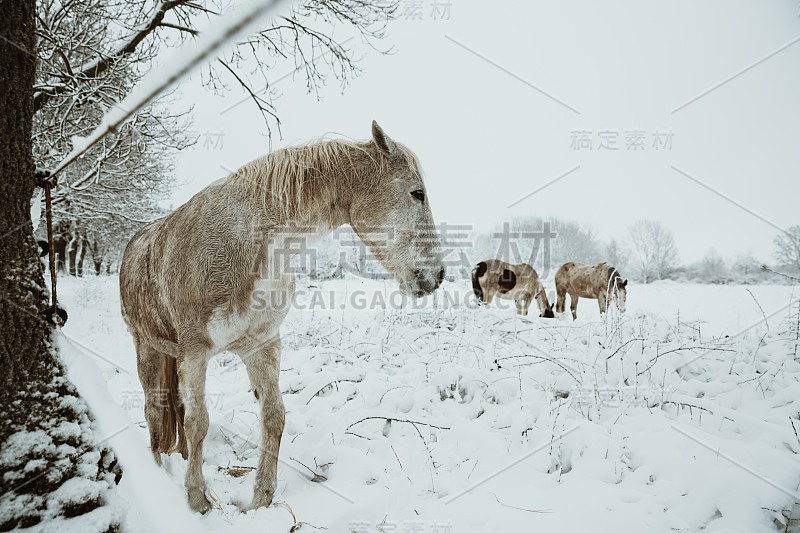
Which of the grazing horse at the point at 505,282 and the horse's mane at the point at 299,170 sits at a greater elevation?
the horse's mane at the point at 299,170

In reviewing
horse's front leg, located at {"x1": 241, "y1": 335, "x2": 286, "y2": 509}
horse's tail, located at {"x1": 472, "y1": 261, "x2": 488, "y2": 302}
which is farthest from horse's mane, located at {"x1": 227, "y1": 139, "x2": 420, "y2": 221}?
horse's tail, located at {"x1": 472, "y1": 261, "x2": 488, "y2": 302}

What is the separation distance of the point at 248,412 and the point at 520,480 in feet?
9.19

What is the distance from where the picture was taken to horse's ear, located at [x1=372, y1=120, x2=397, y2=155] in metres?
2.67

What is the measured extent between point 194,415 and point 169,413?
1.22m

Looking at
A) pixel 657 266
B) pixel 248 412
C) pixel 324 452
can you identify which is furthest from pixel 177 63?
pixel 657 266

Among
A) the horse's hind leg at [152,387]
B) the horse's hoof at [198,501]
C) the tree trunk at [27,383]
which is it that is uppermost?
the tree trunk at [27,383]

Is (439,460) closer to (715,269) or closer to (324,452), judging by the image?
(324,452)

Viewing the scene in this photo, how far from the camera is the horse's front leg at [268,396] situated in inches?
104

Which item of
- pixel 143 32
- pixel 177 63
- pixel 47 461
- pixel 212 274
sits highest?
pixel 143 32

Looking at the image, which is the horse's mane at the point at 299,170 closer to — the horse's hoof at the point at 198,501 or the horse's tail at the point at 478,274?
the horse's hoof at the point at 198,501

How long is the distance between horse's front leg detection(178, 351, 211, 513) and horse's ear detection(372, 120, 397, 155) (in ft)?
6.14

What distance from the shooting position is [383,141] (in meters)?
2.72

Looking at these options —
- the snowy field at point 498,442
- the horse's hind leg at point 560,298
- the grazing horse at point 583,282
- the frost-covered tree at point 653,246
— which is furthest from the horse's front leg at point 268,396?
the frost-covered tree at point 653,246

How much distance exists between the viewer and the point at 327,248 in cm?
2527
